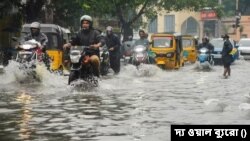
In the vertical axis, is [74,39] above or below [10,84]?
above

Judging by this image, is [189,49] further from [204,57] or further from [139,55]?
[139,55]

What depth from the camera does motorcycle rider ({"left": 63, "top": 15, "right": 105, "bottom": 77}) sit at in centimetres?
1451

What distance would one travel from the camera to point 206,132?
6492mm

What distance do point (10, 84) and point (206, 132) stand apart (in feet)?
34.5

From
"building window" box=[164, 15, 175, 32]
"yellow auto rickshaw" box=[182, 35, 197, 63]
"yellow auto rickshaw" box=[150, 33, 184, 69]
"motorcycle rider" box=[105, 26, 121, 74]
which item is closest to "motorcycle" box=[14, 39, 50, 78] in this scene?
"motorcycle rider" box=[105, 26, 121, 74]

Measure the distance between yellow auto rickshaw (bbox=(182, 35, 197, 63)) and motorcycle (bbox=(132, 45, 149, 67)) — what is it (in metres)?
11.8

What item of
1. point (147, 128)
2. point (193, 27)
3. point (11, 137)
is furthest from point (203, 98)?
point (193, 27)

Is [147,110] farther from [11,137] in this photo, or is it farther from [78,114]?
[11,137]

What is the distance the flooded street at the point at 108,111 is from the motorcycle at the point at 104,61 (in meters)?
6.19

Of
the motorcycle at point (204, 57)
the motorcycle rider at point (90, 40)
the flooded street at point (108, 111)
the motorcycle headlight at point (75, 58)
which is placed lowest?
the flooded street at point (108, 111)

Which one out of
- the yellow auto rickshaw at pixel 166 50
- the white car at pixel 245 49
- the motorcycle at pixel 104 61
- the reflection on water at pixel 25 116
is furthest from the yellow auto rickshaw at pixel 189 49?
the reflection on water at pixel 25 116

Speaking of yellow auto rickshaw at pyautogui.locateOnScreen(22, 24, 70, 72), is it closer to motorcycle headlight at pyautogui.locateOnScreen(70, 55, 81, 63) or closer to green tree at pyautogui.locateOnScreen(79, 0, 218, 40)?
motorcycle headlight at pyautogui.locateOnScreen(70, 55, 81, 63)

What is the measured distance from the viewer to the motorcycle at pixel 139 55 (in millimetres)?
24078

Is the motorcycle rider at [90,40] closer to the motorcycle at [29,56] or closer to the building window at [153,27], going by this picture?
the motorcycle at [29,56]
